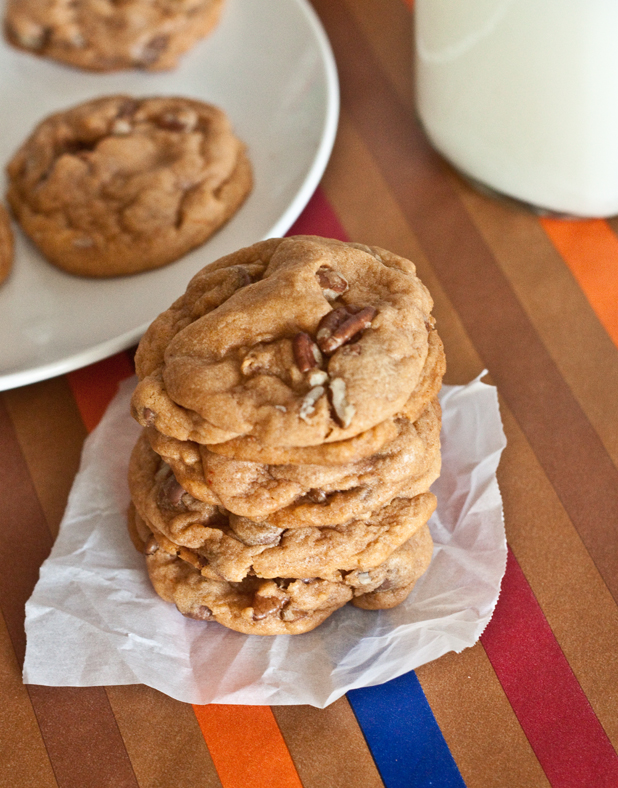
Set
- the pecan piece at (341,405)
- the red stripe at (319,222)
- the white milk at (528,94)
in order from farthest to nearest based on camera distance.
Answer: the red stripe at (319,222) < the white milk at (528,94) < the pecan piece at (341,405)

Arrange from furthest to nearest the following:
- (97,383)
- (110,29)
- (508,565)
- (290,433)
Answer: (110,29), (97,383), (508,565), (290,433)

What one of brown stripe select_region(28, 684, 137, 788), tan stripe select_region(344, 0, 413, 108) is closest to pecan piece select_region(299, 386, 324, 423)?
brown stripe select_region(28, 684, 137, 788)

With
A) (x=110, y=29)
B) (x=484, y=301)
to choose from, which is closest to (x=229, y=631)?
(x=484, y=301)

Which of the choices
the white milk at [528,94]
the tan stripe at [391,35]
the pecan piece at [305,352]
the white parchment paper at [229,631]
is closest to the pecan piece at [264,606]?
the white parchment paper at [229,631]

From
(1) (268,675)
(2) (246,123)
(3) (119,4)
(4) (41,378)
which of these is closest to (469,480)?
(1) (268,675)

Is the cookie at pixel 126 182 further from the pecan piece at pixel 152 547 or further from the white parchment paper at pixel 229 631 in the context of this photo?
the pecan piece at pixel 152 547

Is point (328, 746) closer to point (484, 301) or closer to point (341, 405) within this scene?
point (341, 405)

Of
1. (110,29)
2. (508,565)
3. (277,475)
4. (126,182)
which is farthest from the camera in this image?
(110,29)

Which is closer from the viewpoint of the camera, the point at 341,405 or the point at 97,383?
the point at 341,405
